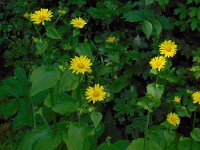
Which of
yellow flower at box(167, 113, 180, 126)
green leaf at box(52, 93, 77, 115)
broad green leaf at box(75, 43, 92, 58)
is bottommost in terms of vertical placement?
yellow flower at box(167, 113, 180, 126)

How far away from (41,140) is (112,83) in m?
0.71

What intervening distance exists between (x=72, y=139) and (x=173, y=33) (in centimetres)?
117

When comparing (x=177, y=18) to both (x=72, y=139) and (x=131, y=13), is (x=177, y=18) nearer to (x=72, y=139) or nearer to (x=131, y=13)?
(x=131, y=13)

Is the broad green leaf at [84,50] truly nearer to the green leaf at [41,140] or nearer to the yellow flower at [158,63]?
the yellow flower at [158,63]

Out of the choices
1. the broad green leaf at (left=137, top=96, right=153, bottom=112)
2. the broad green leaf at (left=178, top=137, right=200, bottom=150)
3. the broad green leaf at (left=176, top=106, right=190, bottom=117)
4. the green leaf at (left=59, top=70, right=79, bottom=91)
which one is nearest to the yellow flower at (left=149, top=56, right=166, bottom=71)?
the broad green leaf at (left=137, top=96, right=153, bottom=112)

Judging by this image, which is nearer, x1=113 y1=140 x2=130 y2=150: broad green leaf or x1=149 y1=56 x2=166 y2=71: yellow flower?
x1=149 y1=56 x2=166 y2=71: yellow flower

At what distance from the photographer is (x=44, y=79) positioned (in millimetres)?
2201

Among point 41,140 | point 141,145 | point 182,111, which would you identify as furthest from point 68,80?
point 182,111

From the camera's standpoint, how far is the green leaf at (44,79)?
2185mm

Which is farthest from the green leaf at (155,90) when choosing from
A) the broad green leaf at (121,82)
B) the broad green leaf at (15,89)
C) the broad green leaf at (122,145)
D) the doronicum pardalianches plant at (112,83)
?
the broad green leaf at (15,89)

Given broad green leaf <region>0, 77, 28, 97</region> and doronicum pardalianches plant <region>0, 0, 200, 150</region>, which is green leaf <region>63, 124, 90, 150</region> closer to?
doronicum pardalianches plant <region>0, 0, 200, 150</region>

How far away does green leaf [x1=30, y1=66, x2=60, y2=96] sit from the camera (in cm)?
218

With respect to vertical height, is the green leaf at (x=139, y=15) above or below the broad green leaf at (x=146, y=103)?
above

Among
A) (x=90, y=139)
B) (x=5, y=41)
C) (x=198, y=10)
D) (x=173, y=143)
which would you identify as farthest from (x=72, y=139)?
(x=5, y=41)
